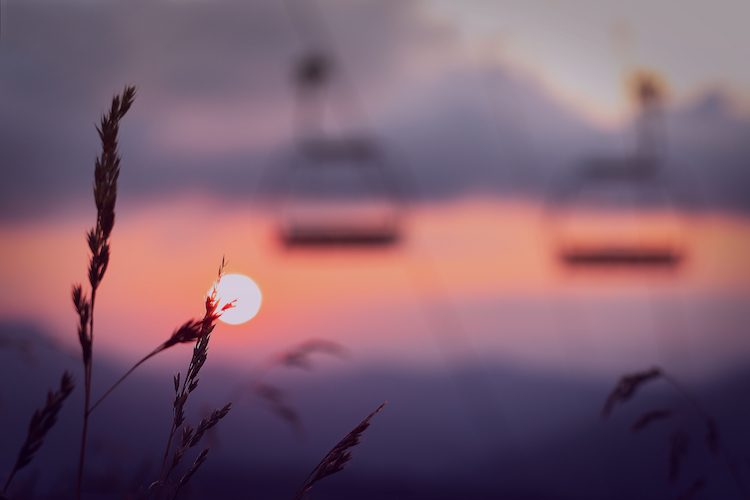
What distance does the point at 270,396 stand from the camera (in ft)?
5.78

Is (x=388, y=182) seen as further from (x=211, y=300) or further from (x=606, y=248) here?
(x=211, y=300)

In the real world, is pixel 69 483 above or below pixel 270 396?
below

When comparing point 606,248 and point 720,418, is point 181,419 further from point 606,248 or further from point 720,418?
point 606,248

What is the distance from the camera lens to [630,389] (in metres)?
1.33

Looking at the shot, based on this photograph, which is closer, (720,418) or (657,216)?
(720,418)

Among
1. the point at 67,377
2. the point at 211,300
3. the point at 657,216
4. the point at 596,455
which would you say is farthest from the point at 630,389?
the point at 657,216

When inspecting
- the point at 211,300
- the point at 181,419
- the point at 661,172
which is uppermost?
the point at 661,172

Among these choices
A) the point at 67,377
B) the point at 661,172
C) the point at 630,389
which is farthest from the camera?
the point at 661,172

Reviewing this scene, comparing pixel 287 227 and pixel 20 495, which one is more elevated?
pixel 287 227

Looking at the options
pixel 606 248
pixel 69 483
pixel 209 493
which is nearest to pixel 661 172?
pixel 606 248

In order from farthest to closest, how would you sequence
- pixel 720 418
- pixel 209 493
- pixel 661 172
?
pixel 661 172 < pixel 209 493 < pixel 720 418

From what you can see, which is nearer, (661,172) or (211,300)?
(211,300)

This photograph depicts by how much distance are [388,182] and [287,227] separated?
699 mm

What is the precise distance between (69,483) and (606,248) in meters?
3.70
